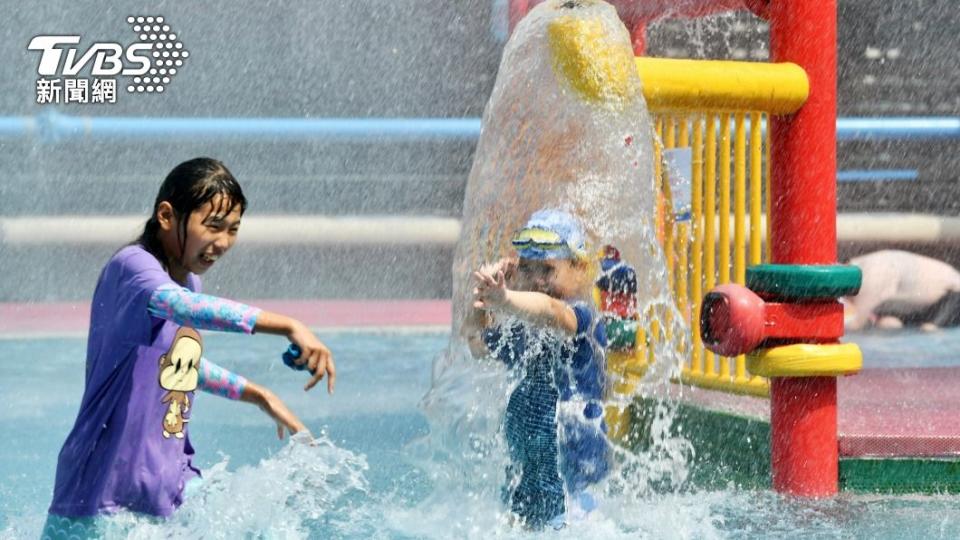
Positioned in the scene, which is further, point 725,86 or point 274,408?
point 725,86

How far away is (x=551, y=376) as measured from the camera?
3.16 meters

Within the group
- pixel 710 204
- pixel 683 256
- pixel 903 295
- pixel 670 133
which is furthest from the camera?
pixel 903 295

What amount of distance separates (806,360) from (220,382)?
1.75 meters

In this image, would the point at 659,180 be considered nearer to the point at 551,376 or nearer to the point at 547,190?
the point at 547,190

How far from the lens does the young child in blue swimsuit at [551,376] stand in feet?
10.2

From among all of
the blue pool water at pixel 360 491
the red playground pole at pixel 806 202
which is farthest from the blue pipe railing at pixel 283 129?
Result: the red playground pole at pixel 806 202

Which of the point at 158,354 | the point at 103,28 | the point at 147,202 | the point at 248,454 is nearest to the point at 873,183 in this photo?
the point at 147,202

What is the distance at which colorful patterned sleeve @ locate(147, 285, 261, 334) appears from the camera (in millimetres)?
2393

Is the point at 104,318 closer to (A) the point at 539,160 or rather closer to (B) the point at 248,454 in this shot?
(A) the point at 539,160

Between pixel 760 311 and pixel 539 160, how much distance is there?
2.45 feet

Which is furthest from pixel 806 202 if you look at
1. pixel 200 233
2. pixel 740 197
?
pixel 200 233

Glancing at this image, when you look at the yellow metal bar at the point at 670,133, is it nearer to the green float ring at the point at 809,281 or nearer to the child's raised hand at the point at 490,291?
the green float ring at the point at 809,281

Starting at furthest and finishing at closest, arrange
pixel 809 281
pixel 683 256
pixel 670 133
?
pixel 670 133 → pixel 683 256 → pixel 809 281

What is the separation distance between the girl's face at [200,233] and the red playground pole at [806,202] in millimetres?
1809
